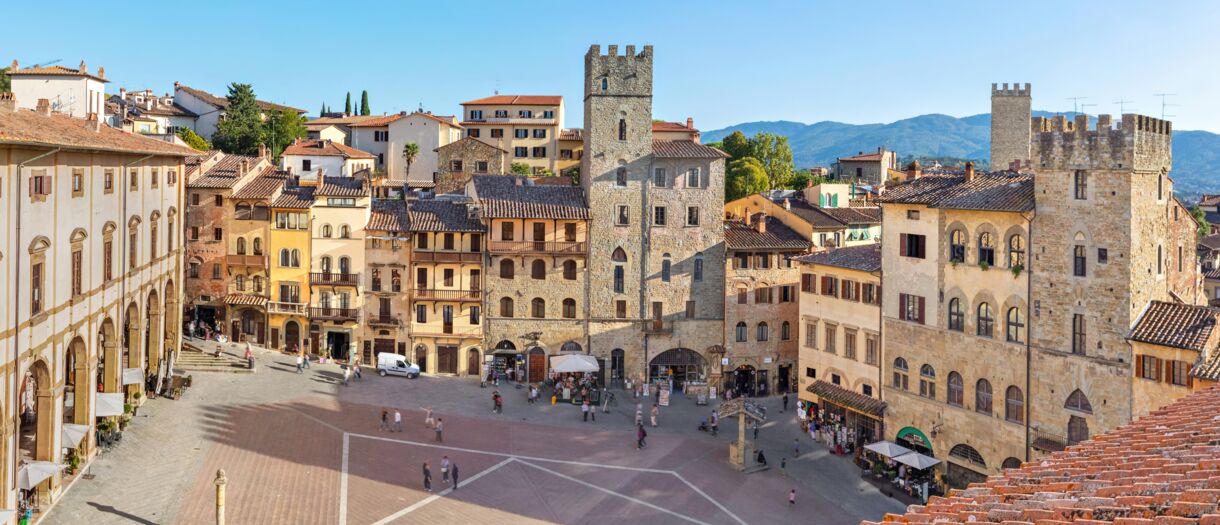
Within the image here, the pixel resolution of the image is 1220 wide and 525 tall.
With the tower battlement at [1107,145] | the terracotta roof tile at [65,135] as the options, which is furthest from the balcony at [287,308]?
the tower battlement at [1107,145]

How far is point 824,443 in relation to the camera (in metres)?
49.2

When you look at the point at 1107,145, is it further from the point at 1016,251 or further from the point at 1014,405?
the point at 1014,405

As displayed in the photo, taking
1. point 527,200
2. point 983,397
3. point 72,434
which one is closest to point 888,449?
point 983,397

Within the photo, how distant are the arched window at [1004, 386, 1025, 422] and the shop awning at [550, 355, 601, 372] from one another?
78.8 feet

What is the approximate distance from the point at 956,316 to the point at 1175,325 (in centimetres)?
941

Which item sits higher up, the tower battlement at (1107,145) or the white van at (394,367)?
the tower battlement at (1107,145)

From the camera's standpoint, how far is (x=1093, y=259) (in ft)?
121

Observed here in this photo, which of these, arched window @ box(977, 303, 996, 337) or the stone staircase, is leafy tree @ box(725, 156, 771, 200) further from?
the stone staircase

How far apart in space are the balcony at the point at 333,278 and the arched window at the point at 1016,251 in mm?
37070

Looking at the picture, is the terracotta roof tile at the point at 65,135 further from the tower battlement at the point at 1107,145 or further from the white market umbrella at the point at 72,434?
the tower battlement at the point at 1107,145

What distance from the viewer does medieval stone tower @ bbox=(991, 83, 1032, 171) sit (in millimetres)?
93562

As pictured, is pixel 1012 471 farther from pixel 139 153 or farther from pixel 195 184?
pixel 195 184

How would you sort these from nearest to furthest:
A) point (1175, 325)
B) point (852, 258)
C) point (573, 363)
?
1. point (1175, 325)
2. point (852, 258)
3. point (573, 363)

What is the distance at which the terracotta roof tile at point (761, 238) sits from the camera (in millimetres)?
60031
